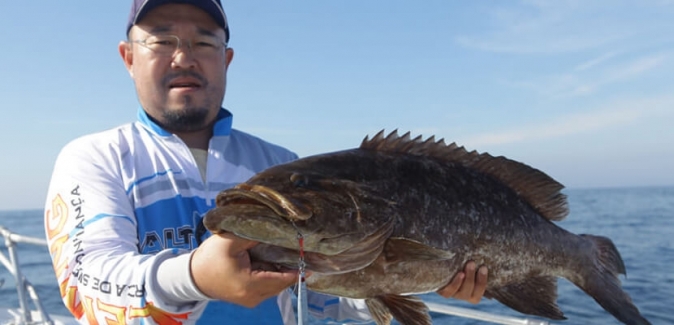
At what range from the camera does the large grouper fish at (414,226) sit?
1.94m

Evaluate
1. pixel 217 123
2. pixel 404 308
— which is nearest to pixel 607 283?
pixel 404 308

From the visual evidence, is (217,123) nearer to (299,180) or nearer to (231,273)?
(299,180)

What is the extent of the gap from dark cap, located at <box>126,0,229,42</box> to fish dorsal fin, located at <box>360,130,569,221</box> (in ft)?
3.92

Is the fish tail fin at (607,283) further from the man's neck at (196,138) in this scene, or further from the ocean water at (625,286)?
the man's neck at (196,138)

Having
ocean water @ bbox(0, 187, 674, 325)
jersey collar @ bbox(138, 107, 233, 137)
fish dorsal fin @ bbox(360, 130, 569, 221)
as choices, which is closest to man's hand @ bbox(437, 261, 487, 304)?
fish dorsal fin @ bbox(360, 130, 569, 221)

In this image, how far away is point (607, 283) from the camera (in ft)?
10.6

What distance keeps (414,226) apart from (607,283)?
1678mm

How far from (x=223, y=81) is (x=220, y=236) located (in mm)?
1604

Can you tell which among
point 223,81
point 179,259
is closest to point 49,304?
point 223,81

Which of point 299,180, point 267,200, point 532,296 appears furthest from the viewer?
point 532,296

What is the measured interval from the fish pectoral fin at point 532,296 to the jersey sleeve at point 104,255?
1858 millimetres

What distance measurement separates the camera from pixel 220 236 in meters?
1.74

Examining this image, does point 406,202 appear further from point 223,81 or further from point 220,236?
point 223,81

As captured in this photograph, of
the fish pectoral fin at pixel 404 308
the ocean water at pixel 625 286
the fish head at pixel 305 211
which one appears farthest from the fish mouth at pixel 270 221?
the ocean water at pixel 625 286
